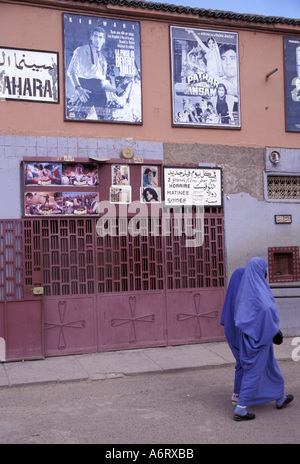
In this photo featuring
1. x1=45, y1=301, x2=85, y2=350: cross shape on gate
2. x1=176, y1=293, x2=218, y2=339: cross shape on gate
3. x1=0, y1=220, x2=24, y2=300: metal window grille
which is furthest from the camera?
x1=176, y1=293, x2=218, y2=339: cross shape on gate

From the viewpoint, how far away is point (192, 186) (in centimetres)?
988

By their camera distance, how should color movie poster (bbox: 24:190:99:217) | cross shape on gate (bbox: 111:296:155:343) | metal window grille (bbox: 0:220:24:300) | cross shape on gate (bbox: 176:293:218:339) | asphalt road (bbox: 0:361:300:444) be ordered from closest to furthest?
1. asphalt road (bbox: 0:361:300:444)
2. metal window grille (bbox: 0:220:24:300)
3. color movie poster (bbox: 24:190:99:217)
4. cross shape on gate (bbox: 111:296:155:343)
5. cross shape on gate (bbox: 176:293:218:339)

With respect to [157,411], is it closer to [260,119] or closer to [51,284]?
[51,284]

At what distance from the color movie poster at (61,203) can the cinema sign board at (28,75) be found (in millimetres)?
1677

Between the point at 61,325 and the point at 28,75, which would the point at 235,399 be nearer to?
the point at 61,325

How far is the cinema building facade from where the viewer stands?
29.0 feet

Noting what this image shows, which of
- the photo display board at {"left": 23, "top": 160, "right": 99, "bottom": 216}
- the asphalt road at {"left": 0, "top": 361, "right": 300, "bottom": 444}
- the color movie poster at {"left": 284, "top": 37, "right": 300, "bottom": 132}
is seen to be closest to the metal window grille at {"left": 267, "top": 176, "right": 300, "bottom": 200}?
the color movie poster at {"left": 284, "top": 37, "right": 300, "bottom": 132}

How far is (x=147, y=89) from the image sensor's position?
31.7 ft

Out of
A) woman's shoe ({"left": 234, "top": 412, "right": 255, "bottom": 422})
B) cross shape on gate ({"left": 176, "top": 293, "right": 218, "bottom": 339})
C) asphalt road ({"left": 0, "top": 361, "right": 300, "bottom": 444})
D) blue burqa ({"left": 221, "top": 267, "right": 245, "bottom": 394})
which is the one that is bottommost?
asphalt road ({"left": 0, "top": 361, "right": 300, "bottom": 444})

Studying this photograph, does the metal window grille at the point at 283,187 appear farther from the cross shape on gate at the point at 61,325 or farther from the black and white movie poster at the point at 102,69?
the cross shape on gate at the point at 61,325

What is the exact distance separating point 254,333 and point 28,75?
240 inches

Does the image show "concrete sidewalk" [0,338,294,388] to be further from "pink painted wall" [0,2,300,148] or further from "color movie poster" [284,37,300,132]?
"color movie poster" [284,37,300,132]

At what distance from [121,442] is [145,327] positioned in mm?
4638
